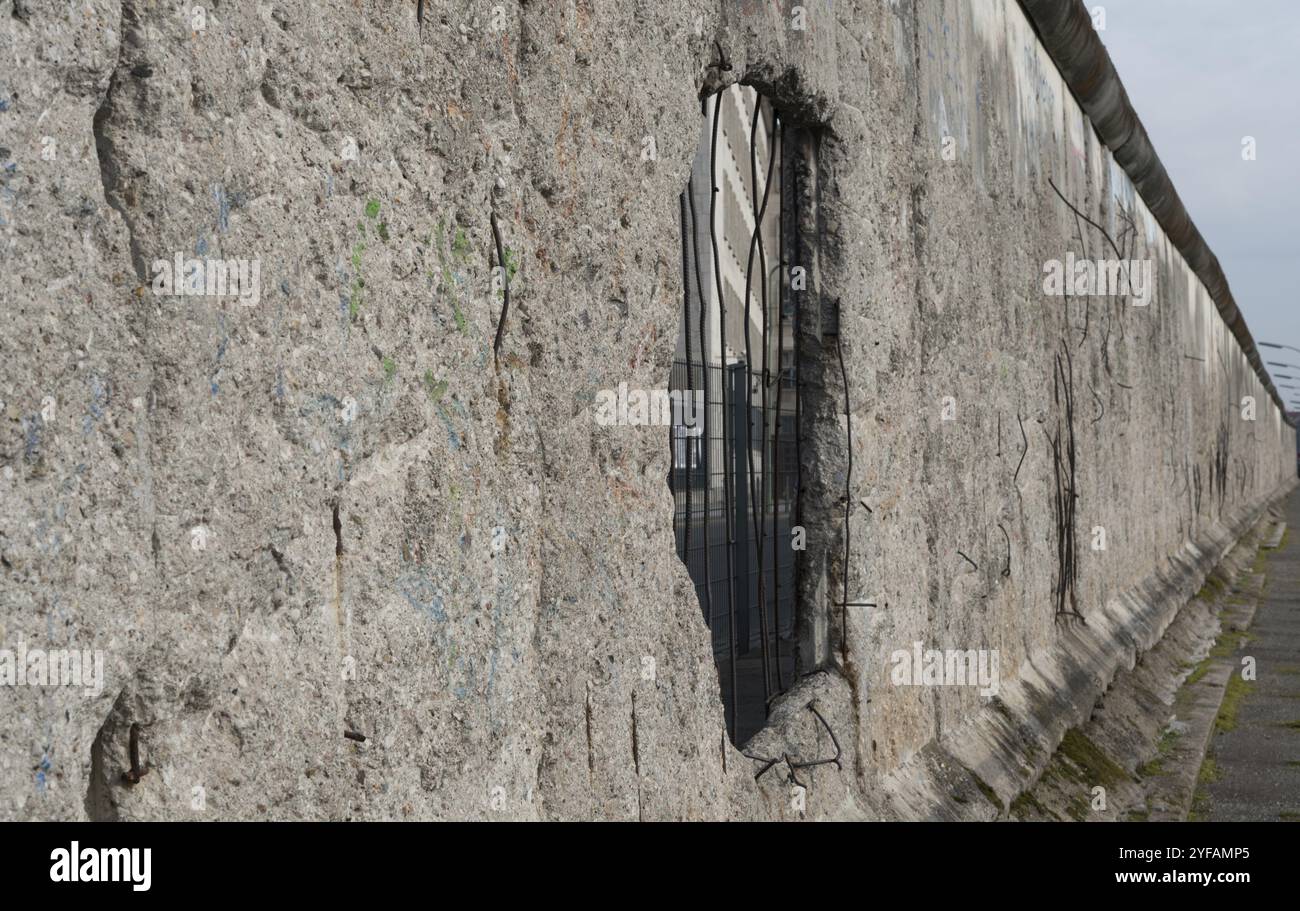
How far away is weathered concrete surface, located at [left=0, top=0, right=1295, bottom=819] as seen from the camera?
138cm

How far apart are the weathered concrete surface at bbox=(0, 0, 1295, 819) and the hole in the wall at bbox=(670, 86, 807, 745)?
4.7 inches

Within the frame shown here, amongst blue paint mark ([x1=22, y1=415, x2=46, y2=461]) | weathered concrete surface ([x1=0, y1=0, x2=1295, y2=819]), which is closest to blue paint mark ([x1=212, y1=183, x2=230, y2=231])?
weathered concrete surface ([x1=0, y1=0, x2=1295, y2=819])

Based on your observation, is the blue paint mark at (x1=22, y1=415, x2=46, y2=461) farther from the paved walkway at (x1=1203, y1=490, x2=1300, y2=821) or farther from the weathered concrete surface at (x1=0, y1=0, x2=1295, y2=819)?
the paved walkway at (x1=1203, y1=490, x2=1300, y2=821)

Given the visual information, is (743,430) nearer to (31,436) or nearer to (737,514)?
(737,514)

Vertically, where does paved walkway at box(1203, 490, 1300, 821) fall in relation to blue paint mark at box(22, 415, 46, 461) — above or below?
below

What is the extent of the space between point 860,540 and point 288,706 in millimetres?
2331

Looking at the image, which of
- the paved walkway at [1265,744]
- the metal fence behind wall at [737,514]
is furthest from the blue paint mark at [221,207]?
the paved walkway at [1265,744]

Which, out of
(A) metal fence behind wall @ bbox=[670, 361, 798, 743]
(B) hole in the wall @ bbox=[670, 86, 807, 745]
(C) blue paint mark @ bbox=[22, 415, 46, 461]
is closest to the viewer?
(C) blue paint mark @ bbox=[22, 415, 46, 461]

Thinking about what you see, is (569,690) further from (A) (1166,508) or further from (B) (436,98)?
(A) (1166,508)

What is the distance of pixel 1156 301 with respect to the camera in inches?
440

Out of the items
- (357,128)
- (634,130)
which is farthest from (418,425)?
(634,130)

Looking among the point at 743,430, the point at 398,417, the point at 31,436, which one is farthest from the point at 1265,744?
the point at 31,436

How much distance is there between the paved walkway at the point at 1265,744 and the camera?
18.0 feet

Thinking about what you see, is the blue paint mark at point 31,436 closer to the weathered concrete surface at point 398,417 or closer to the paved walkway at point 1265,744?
the weathered concrete surface at point 398,417
